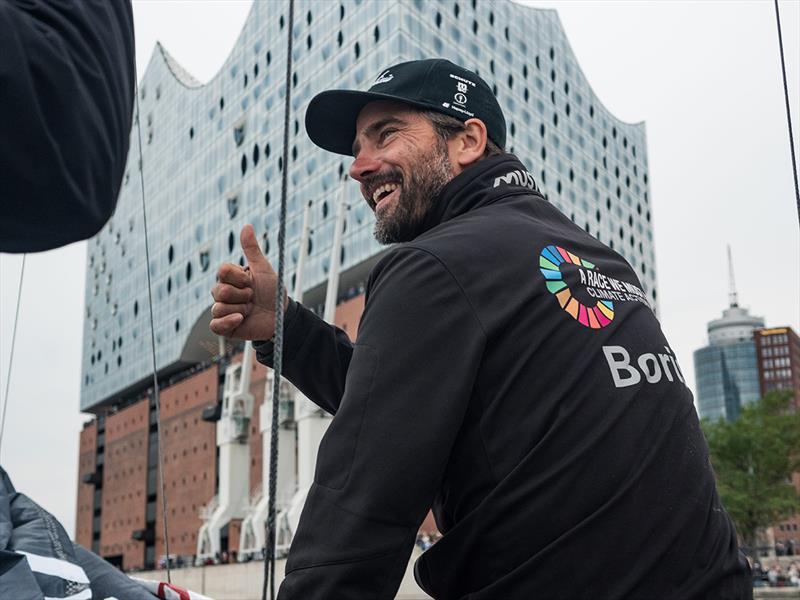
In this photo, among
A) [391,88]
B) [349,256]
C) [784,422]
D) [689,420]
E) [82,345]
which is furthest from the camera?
[82,345]

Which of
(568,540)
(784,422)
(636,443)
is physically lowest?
(568,540)

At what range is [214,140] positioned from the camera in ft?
158

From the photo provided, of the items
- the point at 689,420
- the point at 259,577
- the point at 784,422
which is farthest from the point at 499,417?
the point at 784,422

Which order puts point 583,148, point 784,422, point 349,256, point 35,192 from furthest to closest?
point 583,148
point 784,422
point 349,256
point 35,192

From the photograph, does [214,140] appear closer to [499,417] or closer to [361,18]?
[361,18]

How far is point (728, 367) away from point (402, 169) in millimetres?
135474

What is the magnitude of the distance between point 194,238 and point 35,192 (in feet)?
159

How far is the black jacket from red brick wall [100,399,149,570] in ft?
193

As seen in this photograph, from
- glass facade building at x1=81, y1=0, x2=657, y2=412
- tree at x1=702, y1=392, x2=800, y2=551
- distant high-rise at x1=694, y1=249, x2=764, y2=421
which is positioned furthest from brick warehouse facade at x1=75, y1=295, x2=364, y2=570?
distant high-rise at x1=694, y1=249, x2=764, y2=421

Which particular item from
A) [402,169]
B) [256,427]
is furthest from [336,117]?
[256,427]

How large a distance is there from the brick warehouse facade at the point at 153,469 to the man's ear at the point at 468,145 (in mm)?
34662

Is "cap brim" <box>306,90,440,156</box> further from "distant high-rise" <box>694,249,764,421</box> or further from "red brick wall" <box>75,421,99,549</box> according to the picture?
"distant high-rise" <box>694,249,764,421</box>

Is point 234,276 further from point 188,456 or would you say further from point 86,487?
point 86,487

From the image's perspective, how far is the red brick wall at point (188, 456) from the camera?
163 feet
